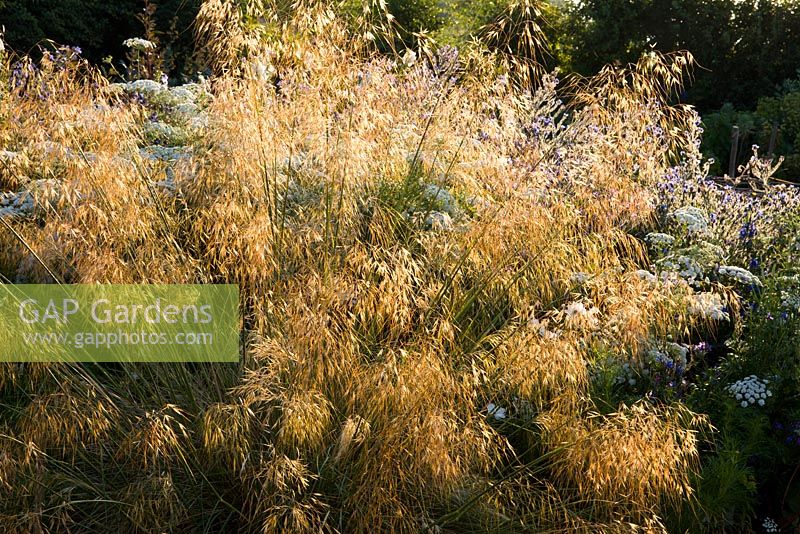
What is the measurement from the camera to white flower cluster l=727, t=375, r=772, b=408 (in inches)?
149

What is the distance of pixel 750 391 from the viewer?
383 cm

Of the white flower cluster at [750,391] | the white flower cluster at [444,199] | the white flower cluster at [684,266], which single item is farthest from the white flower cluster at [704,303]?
the white flower cluster at [444,199]

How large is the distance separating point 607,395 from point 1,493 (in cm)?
247

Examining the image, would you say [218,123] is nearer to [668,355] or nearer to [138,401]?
[138,401]

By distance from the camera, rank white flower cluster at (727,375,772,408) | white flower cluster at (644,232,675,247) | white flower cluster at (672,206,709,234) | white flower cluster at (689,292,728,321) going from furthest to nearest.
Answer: white flower cluster at (672,206,709,234) → white flower cluster at (644,232,675,247) → white flower cluster at (727,375,772,408) → white flower cluster at (689,292,728,321)

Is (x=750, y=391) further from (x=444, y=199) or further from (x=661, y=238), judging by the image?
(x=444, y=199)

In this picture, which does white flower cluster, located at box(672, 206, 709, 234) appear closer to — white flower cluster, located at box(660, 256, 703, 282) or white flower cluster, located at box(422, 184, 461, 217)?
white flower cluster, located at box(660, 256, 703, 282)

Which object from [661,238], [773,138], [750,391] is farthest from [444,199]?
[773,138]

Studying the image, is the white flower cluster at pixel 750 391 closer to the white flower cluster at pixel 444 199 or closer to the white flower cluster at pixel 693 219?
the white flower cluster at pixel 693 219

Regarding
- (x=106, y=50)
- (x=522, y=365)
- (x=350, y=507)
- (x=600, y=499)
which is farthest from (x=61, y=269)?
(x=106, y=50)

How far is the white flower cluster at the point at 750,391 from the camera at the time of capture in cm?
379

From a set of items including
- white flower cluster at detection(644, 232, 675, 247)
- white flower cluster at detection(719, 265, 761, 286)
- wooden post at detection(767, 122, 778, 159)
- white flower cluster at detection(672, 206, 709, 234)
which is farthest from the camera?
wooden post at detection(767, 122, 778, 159)

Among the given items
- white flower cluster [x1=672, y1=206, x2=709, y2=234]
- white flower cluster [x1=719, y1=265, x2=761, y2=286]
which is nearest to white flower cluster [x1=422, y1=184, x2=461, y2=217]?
white flower cluster [x1=672, y1=206, x2=709, y2=234]

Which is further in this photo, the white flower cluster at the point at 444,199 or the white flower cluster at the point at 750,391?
the white flower cluster at the point at 444,199
